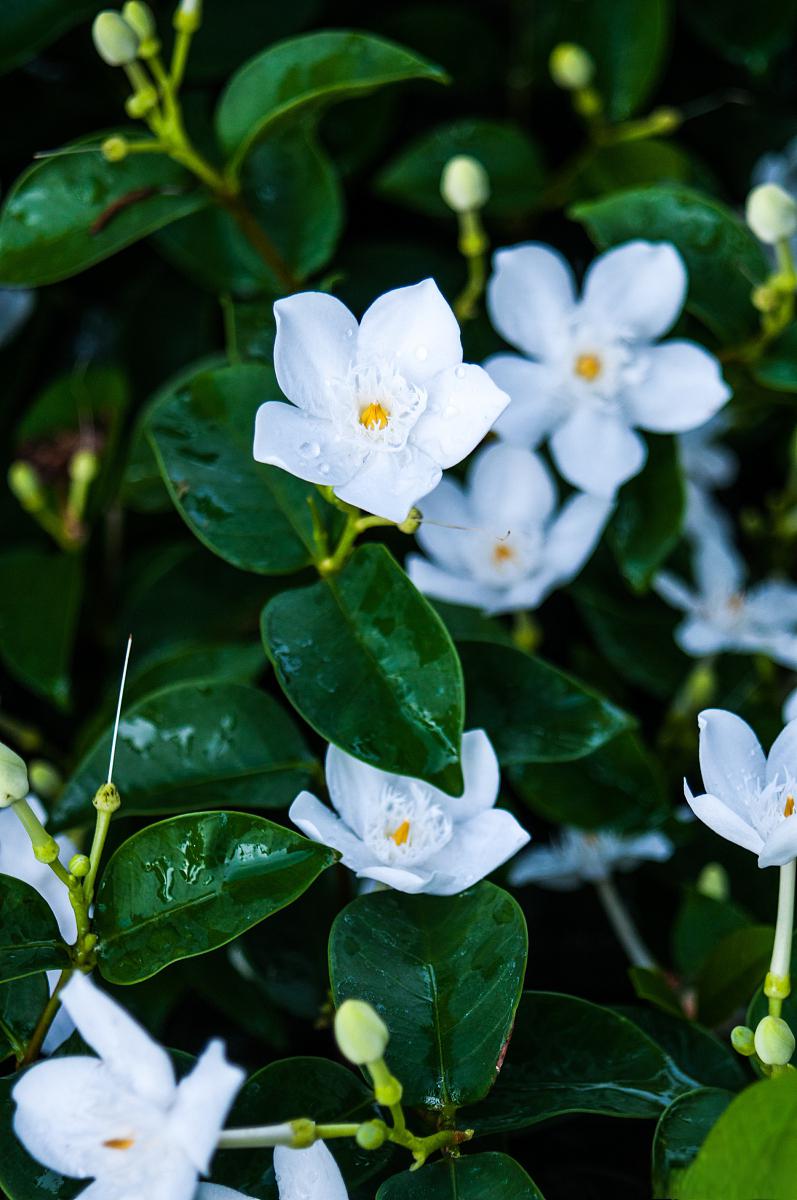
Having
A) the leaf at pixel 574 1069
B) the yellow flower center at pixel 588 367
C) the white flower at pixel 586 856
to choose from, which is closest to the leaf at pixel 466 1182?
the leaf at pixel 574 1069

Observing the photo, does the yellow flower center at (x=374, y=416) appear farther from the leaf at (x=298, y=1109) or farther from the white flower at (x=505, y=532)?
the leaf at (x=298, y=1109)

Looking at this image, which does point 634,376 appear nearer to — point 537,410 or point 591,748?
point 537,410

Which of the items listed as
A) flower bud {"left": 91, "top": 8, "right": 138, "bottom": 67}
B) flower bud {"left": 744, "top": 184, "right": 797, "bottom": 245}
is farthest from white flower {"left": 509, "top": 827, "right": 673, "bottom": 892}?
flower bud {"left": 91, "top": 8, "right": 138, "bottom": 67}

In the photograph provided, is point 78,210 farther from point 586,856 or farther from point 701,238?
point 586,856

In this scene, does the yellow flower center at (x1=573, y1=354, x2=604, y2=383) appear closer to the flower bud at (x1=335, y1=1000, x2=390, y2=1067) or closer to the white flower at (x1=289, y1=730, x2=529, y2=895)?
the white flower at (x1=289, y1=730, x2=529, y2=895)

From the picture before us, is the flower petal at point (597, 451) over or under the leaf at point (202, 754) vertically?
under
